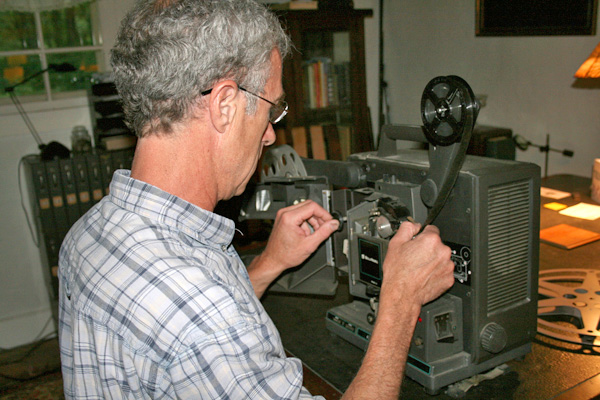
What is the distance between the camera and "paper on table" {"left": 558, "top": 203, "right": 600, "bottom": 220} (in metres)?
2.01

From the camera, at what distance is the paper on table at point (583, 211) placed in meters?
2.01

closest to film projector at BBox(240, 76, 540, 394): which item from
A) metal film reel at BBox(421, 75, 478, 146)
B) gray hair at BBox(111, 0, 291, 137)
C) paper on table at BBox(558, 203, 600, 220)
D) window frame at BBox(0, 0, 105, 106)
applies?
metal film reel at BBox(421, 75, 478, 146)

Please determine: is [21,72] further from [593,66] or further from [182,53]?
[593,66]

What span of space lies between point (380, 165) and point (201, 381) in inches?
27.5

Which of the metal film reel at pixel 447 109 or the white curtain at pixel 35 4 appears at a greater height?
the white curtain at pixel 35 4

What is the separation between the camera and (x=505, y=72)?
3494mm

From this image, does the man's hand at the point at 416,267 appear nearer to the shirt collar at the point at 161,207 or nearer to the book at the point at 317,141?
the shirt collar at the point at 161,207

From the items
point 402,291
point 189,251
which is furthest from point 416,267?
point 189,251

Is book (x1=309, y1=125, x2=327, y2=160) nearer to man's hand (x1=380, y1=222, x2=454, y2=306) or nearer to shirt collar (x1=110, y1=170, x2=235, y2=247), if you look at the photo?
man's hand (x1=380, y1=222, x2=454, y2=306)

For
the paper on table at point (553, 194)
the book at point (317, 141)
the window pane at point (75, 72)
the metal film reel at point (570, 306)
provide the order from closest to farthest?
the metal film reel at point (570, 306) → the paper on table at point (553, 194) → the window pane at point (75, 72) → the book at point (317, 141)

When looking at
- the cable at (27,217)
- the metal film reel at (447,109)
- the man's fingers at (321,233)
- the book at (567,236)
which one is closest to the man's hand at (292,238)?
the man's fingers at (321,233)

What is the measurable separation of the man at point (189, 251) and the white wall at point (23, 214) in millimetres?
2403

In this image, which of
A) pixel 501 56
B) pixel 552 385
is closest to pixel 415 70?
pixel 501 56

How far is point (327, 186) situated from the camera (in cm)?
135
